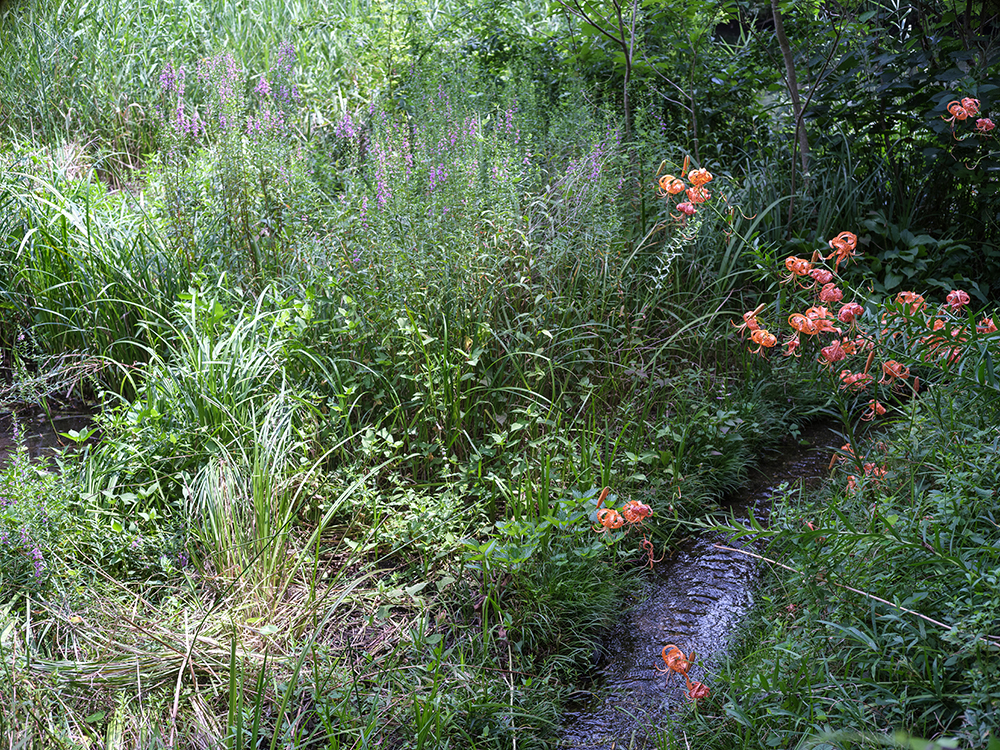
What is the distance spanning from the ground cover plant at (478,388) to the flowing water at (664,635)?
9 centimetres

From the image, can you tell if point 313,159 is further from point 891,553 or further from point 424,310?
point 891,553

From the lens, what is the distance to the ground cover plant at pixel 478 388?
7.07ft

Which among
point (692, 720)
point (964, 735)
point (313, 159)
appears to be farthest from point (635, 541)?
point (313, 159)

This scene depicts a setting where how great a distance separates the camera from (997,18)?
4.54 metres

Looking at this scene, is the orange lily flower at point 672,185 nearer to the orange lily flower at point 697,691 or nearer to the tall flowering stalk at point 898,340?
the tall flowering stalk at point 898,340

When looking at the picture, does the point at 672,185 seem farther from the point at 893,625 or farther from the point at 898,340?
the point at 893,625

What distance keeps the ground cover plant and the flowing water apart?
94mm

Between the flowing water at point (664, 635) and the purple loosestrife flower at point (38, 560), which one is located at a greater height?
the purple loosestrife flower at point (38, 560)

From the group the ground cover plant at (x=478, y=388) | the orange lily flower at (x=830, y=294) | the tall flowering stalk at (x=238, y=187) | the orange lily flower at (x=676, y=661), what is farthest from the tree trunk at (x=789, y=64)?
the orange lily flower at (x=676, y=661)

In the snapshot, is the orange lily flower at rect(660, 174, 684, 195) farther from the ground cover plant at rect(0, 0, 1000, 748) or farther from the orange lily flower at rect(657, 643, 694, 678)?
the orange lily flower at rect(657, 643, 694, 678)

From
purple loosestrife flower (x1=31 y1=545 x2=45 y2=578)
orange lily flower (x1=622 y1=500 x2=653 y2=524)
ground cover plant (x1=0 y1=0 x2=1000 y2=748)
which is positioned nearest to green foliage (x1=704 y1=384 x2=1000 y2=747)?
ground cover plant (x1=0 y1=0 x2=1000 y2=748)

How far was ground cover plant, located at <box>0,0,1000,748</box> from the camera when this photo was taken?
2.16 m

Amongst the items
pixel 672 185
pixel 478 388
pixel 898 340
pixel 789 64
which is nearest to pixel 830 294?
pixel 898 340

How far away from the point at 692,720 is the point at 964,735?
0.76 meters
